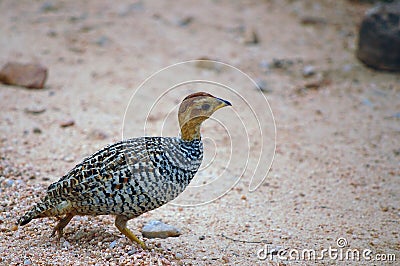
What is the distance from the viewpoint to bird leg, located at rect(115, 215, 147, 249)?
425 cm

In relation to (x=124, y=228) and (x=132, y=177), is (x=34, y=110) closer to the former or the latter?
(x=124, y=228)

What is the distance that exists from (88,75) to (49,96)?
1.07m

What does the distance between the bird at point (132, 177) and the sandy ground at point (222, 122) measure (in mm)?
396

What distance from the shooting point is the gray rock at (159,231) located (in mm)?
4742

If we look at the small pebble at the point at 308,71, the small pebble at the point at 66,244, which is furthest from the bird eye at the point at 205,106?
the small pebble at the point at 308,71

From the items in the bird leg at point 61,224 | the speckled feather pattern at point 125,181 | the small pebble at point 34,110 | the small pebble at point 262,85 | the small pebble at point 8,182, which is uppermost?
the speckled feather pattern at point 125,181

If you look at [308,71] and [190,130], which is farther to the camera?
[308,71]

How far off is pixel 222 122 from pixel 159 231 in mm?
3159

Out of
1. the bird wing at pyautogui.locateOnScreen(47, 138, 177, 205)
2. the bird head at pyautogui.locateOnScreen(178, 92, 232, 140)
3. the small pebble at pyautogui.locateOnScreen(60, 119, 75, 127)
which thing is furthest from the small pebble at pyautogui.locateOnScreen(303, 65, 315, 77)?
the bird wing at pyautogui.locateOnScreen(47, 138, 177, 205)

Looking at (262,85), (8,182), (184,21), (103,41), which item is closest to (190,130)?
(8,182)

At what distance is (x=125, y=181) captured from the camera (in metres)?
4.07

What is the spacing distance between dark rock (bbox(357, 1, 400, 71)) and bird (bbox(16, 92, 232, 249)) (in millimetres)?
5946

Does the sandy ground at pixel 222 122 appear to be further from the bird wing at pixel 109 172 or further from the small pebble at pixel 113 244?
the bird wing at pixel 109 172

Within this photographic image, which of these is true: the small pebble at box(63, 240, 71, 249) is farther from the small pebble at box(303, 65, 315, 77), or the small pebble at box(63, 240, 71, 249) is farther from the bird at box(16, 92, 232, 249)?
the small pebble at box(303, 65, 315, 77)
